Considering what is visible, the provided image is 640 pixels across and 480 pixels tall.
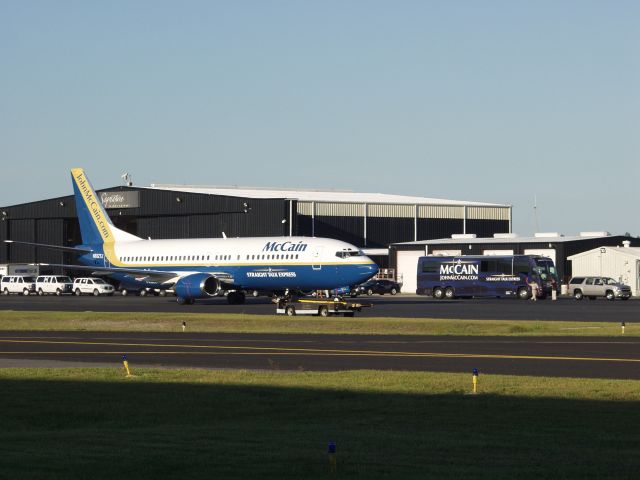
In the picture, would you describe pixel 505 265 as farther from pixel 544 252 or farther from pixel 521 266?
pixel 544 252

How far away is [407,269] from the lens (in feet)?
373

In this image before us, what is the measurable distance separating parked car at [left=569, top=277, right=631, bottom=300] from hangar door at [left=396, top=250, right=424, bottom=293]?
23135mm

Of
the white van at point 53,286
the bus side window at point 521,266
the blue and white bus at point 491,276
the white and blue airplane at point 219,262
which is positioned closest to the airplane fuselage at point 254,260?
the white and blue airplane at point 219,262

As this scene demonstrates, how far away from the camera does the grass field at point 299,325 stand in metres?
46.0

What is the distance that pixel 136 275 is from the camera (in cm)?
8319

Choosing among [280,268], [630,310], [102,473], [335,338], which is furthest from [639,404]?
[280,268]

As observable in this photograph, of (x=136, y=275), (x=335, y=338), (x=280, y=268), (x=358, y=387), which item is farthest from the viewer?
(x=136, y=275)

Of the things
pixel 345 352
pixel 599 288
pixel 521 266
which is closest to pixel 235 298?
pixel 521 266

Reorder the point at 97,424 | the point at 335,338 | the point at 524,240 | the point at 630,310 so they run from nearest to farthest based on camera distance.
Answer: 1. the point at 97,424
2. the point at 335,338
3. the point at 630,310
4. the point at 524,240

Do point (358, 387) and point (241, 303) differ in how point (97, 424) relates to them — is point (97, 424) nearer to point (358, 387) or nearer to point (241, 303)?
point (358, 387)

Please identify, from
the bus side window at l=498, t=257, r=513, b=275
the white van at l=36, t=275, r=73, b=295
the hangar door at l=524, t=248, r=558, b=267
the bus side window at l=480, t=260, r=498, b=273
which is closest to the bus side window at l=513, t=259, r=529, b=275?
the bus side window at l=498, t=257, r=513, b=275

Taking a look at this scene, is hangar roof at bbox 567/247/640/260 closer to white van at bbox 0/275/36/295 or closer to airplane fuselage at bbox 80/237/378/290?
airplane fuselage at bbox 80/237/378/290

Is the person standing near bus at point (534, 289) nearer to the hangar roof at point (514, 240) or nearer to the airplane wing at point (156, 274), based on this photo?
the hangar roof at point (514, 240)

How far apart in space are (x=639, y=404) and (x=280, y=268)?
177ft
